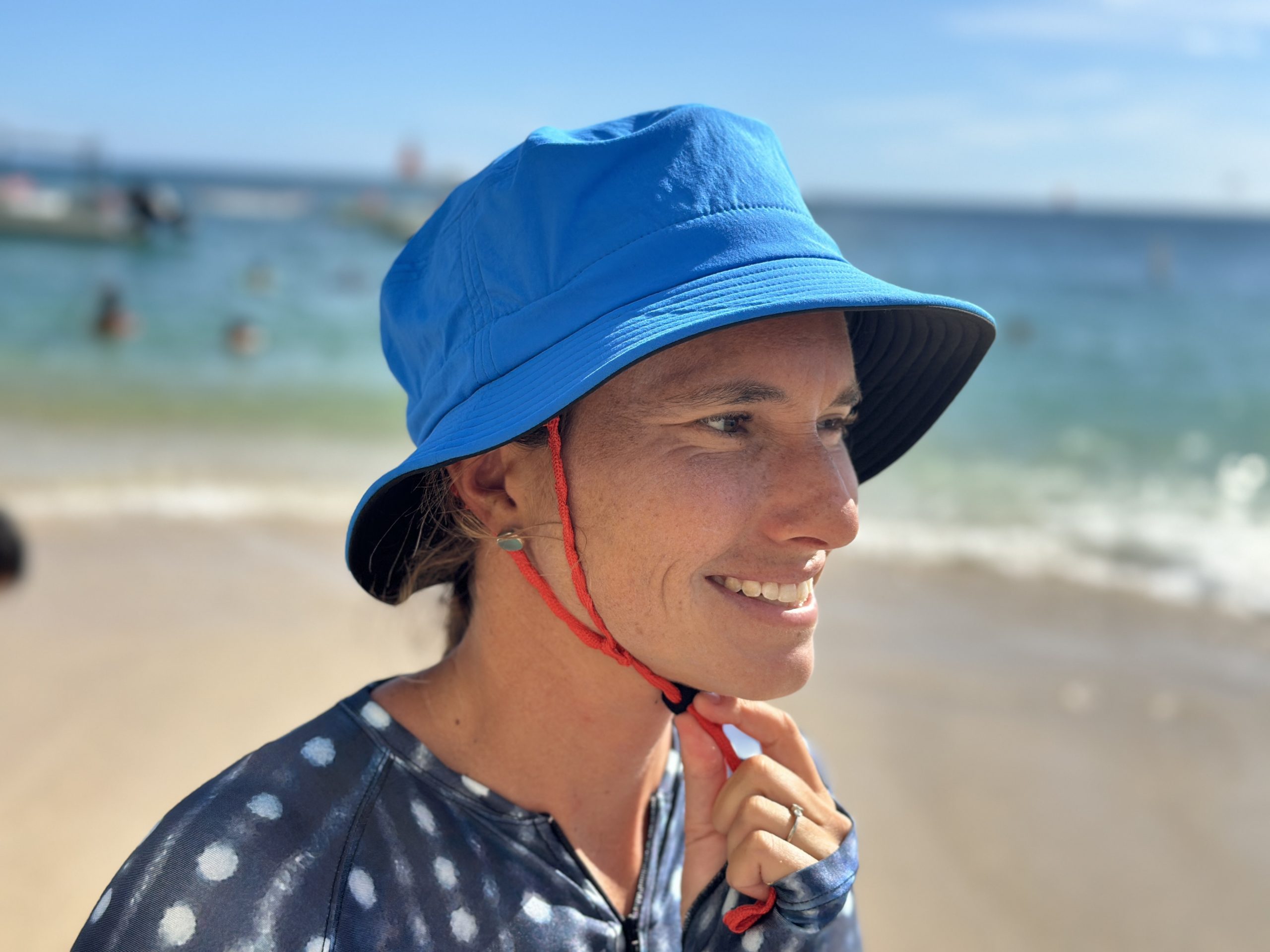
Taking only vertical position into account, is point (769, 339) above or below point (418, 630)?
above

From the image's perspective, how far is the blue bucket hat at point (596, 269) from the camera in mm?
1399

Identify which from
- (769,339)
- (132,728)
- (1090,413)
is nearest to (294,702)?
(132,728)

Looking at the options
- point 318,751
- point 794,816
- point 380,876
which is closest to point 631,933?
point 794,816

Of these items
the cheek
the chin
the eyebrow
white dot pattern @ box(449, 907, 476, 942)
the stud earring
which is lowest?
white dot pattern @ box(449, 907, 476, 942)

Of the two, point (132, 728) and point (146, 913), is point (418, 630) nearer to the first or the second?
point (146, 913)

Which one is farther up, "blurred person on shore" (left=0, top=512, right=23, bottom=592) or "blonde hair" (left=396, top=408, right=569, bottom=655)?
"blonde hair" (left=396, top=408, right=569, bottom=655)

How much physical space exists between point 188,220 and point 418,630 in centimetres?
4964

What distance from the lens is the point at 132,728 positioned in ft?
16.5

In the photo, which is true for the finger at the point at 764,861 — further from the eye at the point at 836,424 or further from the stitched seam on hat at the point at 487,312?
the stitched seam on hat at the point at 487,312

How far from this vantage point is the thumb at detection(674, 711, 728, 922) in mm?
1695

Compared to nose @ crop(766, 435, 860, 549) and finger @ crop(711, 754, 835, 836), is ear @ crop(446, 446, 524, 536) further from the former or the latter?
finger @ crop(711, 754, 835, 836)

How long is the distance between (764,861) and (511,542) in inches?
23.7

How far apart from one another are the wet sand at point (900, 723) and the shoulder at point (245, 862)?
90cm

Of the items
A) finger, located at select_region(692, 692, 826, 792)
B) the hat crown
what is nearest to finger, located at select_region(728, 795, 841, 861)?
finger, located at select_region(692, 692, 826, 792)
